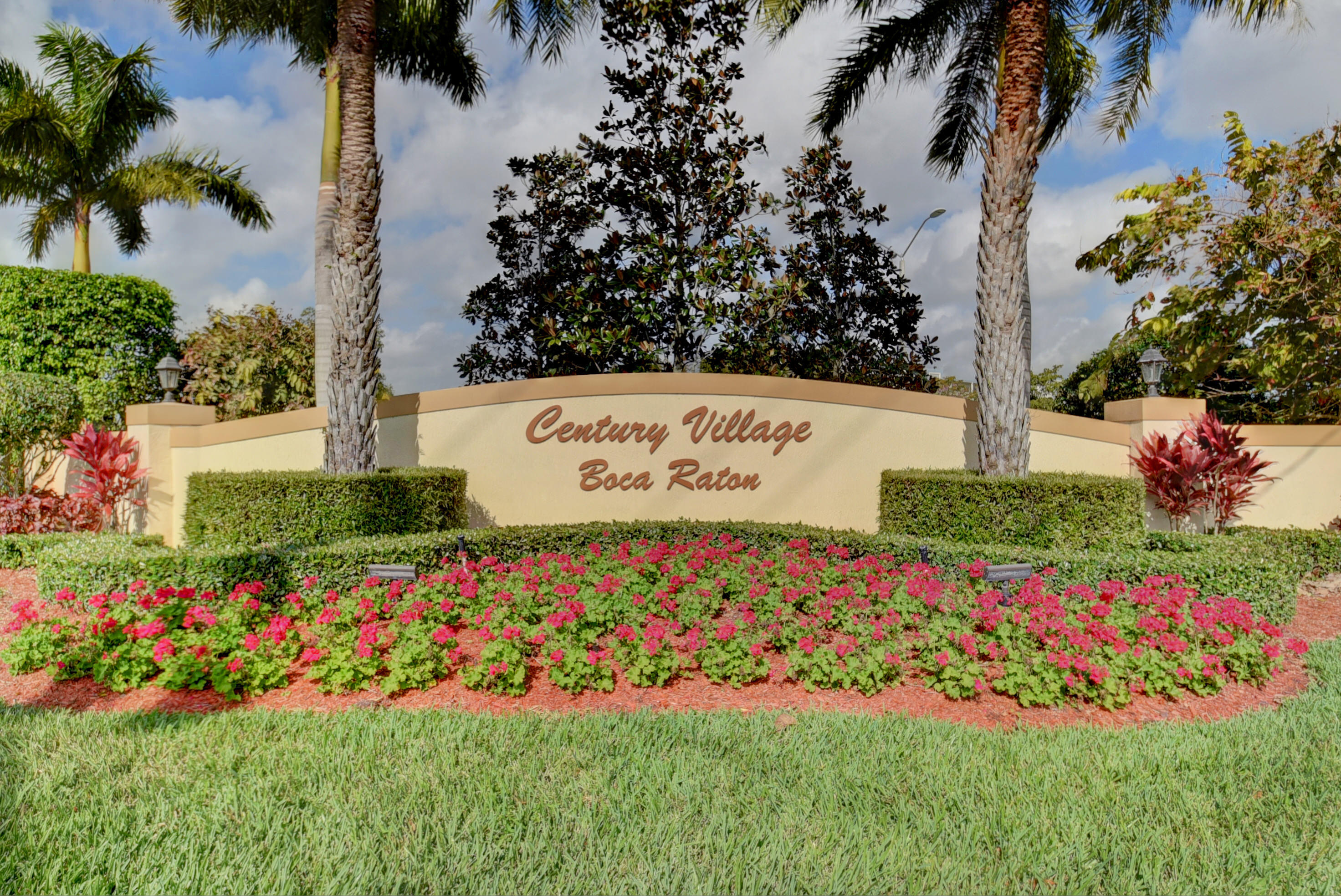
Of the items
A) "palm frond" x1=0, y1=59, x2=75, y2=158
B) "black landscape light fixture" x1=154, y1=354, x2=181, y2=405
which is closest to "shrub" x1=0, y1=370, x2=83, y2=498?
"black landscape light fixture" x1=154, y1=354, x2=181, y2=405

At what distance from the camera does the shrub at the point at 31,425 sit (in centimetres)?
1166

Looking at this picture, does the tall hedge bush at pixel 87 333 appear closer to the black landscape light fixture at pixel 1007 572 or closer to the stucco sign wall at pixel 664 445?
the stucco sign wall at pixel 664 445

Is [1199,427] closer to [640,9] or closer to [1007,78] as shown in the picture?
[1007,78]

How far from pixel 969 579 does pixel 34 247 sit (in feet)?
89.4

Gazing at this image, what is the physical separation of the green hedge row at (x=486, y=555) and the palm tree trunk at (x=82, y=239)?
1654 centimetres

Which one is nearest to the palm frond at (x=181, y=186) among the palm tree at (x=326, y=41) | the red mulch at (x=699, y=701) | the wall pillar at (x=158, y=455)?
the palm tree at (x=326, y=41)

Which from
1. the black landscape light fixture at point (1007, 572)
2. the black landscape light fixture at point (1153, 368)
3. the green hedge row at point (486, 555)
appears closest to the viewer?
the black landscape light fixture at point (1007, 572)

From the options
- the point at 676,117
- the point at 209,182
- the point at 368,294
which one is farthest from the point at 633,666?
the point at 209,182

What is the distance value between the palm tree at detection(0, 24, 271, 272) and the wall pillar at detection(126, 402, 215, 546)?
11.2 metres

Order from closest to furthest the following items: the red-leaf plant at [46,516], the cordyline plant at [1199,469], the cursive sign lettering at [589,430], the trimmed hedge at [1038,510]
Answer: the trimmed hedge at [1038,510] < the cordyline plant at [1199,469] < the cursive sign lettering at [589,430] < the red-leaf plant at [46,516]

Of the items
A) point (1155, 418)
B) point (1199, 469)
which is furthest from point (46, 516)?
point (1199, 469)

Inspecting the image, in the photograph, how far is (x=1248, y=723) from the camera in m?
4.44

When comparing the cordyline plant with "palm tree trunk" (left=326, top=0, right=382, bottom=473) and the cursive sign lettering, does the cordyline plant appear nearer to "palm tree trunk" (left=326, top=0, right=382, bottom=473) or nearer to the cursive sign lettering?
the cursive sign lettering

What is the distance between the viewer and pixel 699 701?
186 inches
